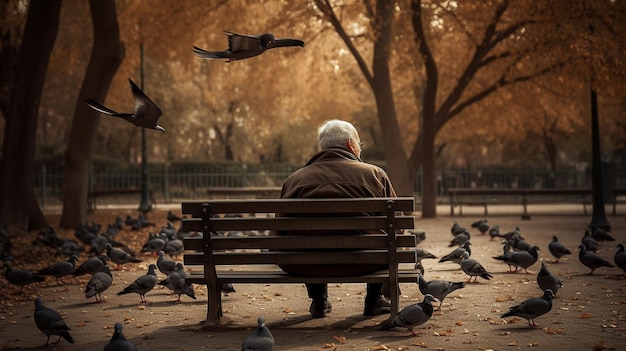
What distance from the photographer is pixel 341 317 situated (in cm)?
875

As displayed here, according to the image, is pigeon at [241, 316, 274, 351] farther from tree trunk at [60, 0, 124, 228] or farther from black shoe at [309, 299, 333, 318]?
tree trunk at [60, 0, 124, 228]

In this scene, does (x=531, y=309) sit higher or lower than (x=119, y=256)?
lower

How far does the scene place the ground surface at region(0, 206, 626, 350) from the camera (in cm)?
741

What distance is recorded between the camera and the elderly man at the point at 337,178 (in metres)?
8.09

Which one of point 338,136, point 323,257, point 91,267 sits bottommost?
point 91,267

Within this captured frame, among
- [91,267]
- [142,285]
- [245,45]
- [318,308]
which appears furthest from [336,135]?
[91,267]

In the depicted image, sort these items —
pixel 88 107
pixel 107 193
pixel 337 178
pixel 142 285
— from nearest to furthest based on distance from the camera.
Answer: pixel 337 178 → pixel 142 285 → pixel 88 107 → pixel 107 193

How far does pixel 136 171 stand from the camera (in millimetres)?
40875

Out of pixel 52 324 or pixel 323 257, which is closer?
pixel 52 324

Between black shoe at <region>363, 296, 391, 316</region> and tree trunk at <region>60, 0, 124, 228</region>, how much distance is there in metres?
13.7

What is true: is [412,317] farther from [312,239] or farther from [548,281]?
[548,281]

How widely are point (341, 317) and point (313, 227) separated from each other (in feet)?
4.41

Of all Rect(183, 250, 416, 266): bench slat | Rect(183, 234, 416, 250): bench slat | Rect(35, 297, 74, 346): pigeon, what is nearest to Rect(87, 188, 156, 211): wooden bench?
Rect(35, 297, 74, 346): pigeon

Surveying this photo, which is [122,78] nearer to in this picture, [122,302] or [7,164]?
[7,164]
